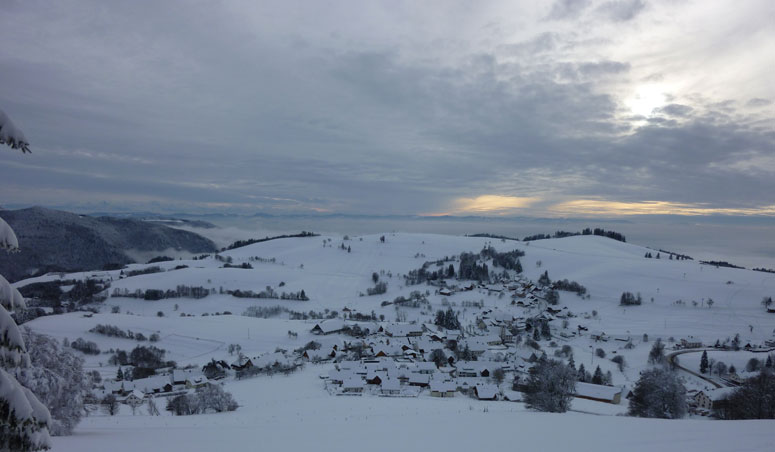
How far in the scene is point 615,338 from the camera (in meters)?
43.5

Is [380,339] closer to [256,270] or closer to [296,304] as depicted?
[296,304]

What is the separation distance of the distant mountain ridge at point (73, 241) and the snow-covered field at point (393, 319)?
47.3 m

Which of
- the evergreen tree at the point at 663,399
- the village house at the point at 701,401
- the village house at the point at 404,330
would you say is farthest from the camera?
the village house at the point at 404,330

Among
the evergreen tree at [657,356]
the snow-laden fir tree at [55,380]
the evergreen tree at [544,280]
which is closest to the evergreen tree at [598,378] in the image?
the evergreen tree at [657,356]

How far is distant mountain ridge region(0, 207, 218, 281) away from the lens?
12256 centimetres

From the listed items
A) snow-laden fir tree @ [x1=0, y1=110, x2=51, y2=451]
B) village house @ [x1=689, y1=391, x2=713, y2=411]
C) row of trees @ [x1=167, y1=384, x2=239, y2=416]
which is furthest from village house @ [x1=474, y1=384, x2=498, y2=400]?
snow-laden fir tree @ [x1=0, y1=110, x2=51, y2=451]

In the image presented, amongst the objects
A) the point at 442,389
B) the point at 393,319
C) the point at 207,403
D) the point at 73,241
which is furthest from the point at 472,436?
the point at 73,241

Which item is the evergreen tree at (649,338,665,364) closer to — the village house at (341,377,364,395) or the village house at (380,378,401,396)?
the village house at (380,378,401,396)

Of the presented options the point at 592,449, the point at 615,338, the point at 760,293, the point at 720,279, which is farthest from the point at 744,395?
the point at 720,279

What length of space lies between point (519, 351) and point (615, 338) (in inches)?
507

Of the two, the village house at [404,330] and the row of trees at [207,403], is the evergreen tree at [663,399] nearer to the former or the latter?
the row of trees at [207,403]

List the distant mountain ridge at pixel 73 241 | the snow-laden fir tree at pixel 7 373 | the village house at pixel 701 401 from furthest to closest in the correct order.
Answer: the distant mountain ridge at pixel 73 241 < the village house at pixel 701 401 < the snow-laden fir tree at pixel 7 373

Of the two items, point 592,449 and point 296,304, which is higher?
point 592,449

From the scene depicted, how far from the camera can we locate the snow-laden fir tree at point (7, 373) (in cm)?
381
